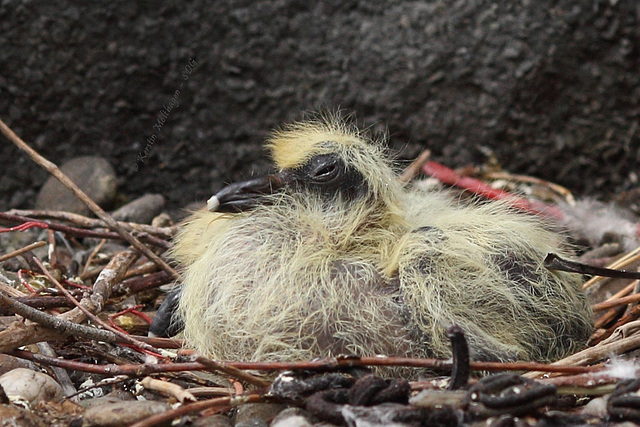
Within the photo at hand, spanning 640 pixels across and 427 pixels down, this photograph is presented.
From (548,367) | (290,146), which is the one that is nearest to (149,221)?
(290,146)

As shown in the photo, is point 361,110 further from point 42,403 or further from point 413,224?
point 42,403

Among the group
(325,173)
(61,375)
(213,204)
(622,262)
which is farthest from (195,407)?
(622,262)

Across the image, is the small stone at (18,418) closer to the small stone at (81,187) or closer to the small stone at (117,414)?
the small stone at (117,414)

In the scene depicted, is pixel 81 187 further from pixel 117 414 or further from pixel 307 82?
pixel 117 414

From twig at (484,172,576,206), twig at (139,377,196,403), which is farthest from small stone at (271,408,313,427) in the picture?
twig at (484,172,576,206)
